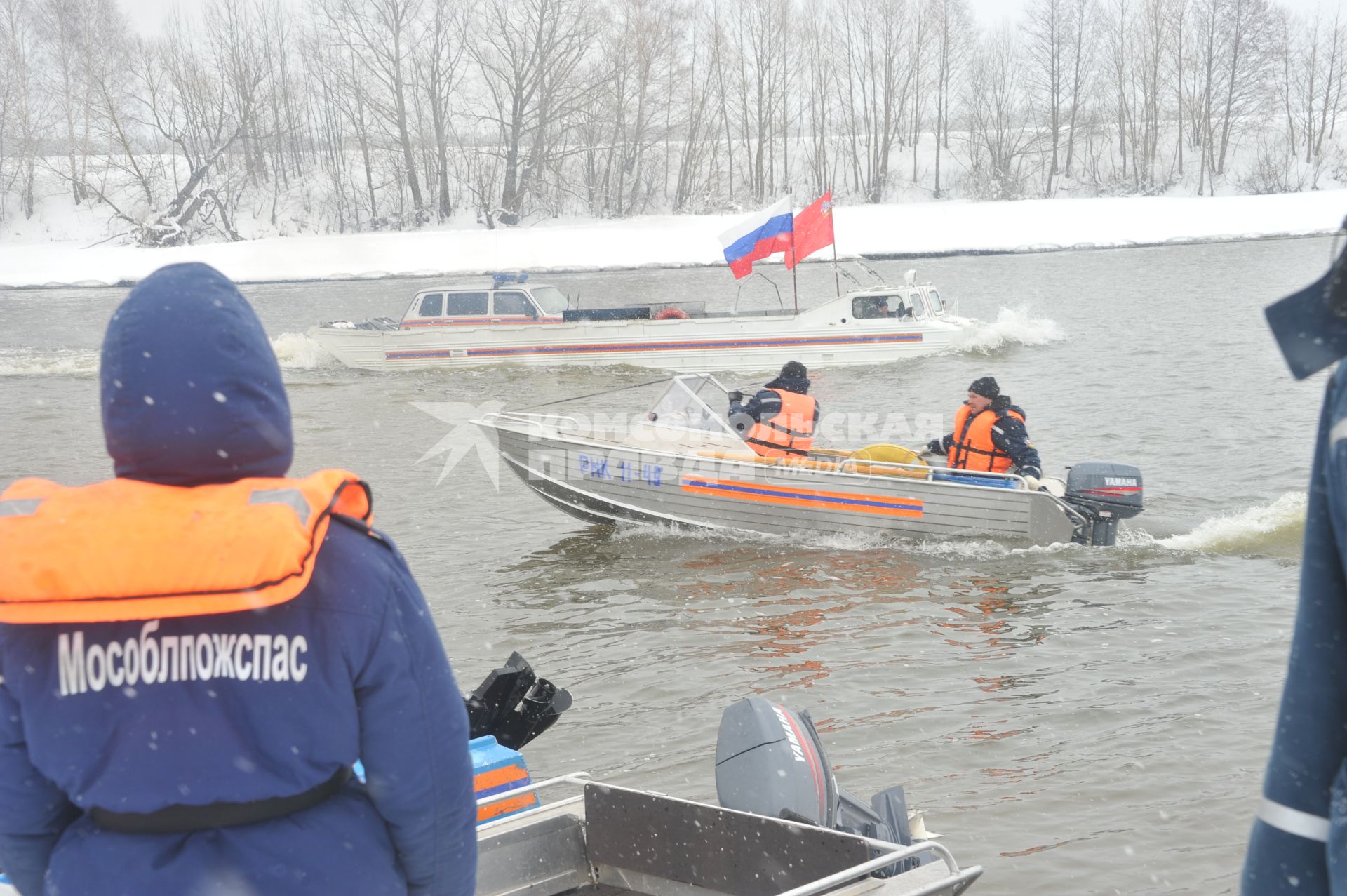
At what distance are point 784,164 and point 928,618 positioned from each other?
2049 inches

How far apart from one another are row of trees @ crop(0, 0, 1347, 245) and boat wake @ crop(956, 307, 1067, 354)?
30496mm

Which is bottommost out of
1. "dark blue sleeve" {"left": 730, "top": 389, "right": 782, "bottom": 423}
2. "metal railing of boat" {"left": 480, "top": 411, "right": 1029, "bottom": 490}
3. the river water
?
the river water

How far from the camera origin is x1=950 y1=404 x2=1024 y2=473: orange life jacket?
9695mm

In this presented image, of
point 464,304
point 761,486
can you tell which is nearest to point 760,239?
A: point 464,304

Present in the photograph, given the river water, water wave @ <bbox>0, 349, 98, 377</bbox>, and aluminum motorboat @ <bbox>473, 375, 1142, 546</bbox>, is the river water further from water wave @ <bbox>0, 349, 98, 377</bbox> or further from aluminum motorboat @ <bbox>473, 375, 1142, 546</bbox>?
water wave @ <bbox>0, 349, 98, 377</bbox>

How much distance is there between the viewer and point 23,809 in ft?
5.61

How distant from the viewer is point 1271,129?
6022 cm

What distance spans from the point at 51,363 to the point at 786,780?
22.5 meters

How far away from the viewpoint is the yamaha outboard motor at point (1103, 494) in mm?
9469

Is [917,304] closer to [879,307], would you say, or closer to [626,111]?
[879,307]

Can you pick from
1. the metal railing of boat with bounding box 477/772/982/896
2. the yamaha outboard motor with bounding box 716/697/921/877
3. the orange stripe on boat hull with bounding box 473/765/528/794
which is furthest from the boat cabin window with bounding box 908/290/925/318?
the metal railing of boat with bounding box 477/772/982/896

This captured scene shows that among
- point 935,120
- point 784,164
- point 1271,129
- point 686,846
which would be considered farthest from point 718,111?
point 686,846

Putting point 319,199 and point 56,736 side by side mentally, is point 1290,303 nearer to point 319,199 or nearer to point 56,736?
point 56,736

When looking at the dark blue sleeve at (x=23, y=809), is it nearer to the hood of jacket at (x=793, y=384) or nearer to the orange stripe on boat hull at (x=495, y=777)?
the orange stripe on boat hull at (x=495, y=777)
